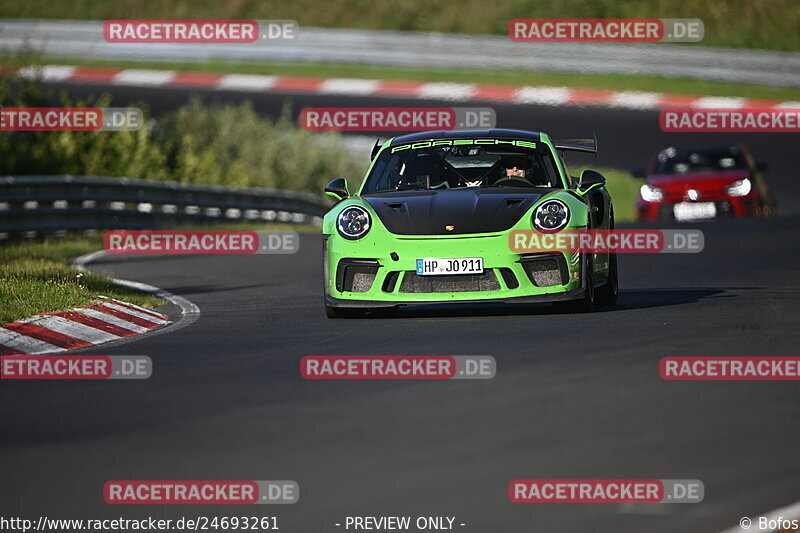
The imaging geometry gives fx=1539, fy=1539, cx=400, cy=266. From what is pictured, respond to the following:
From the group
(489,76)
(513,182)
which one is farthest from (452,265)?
(489,76)

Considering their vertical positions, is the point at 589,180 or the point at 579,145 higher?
the point at 579,145

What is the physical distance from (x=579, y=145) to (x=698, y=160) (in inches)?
475

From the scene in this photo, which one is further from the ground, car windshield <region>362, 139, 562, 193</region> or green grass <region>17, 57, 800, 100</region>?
green grass <region>17, 57, 800, 100</region>

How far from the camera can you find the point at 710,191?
2281 cm

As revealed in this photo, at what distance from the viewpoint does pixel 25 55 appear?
28422mm

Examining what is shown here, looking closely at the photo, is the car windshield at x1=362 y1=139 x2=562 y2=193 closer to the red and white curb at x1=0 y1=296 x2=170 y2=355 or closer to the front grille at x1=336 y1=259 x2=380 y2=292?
the front grille at x1=336 y1=259 x2=380 y2=292

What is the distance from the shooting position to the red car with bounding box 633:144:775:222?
22.7m

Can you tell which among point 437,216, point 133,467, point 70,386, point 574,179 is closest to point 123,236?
point 574,179
